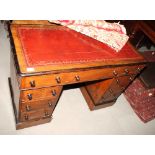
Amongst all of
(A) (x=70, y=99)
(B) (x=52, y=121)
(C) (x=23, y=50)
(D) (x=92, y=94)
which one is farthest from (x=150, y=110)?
(C) (x=23, y=50)

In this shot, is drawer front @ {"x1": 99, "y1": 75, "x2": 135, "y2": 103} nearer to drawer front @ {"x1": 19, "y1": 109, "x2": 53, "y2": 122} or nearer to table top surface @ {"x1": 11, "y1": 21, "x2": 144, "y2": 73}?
table top surface @ {"x1": 11, "y1": 21, "x2": 144, "y2": 73}

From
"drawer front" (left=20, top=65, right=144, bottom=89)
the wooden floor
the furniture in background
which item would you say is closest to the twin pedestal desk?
"drawer front" (left=20, top=65, right=144, bottom=89)

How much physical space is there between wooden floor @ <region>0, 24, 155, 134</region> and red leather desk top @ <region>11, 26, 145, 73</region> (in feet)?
3.64

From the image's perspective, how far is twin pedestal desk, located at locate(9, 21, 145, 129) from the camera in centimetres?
177

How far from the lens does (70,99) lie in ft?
9.95

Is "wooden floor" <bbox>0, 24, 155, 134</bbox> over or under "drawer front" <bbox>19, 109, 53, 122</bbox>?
under

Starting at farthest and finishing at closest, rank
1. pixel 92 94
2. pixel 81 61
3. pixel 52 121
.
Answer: pixel 92 94
pixel 52 121
pixel 81 61

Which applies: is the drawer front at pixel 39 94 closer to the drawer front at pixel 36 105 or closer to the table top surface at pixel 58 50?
the drawer front at pixel 36 105

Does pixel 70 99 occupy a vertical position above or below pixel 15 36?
below

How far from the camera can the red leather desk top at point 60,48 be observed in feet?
5.97

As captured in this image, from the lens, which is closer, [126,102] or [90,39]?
[90,39]

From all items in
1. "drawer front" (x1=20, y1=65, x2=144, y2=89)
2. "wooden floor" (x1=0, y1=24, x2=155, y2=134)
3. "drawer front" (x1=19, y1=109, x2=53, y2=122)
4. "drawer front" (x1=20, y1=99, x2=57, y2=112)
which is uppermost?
"drawer front" (x1=20, y1=65, x2=144, y2=89)
